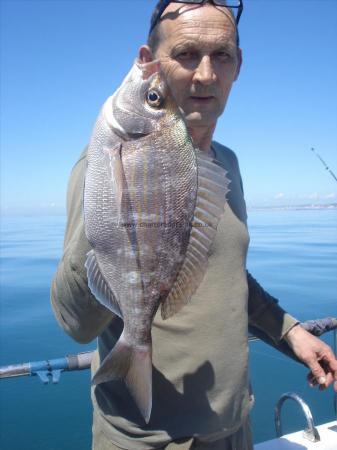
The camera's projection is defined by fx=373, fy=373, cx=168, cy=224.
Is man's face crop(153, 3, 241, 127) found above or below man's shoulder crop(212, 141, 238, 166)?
above

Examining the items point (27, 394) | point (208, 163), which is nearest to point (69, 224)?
point (208, 163)

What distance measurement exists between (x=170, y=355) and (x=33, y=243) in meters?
17.2

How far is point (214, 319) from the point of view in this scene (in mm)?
1681

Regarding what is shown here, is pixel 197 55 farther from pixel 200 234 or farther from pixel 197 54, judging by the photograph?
pixel 200 234

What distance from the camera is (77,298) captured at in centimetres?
125

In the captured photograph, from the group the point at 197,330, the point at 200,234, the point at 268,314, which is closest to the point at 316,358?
the point at 268,314

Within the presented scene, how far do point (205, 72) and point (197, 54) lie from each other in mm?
110

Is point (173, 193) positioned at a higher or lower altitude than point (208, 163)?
lower

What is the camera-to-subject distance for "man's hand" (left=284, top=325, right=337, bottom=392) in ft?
6.71

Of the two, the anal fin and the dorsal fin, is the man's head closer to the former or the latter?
the dorsal fin

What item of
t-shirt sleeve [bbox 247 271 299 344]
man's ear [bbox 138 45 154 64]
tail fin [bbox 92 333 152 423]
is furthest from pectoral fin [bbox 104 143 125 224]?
t-shirt sleeve [bbox 247 271 299 344]

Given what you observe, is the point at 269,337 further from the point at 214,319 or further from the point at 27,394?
the point at 27,394

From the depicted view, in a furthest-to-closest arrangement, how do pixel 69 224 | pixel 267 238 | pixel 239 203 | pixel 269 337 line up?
pixel 267 238 → pixel 269 337 → pixel 239 203 → pixel 69 224

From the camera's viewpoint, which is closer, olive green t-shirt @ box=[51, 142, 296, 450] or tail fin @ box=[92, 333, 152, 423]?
tail fin @ box=[92, 333, 152, 423]
